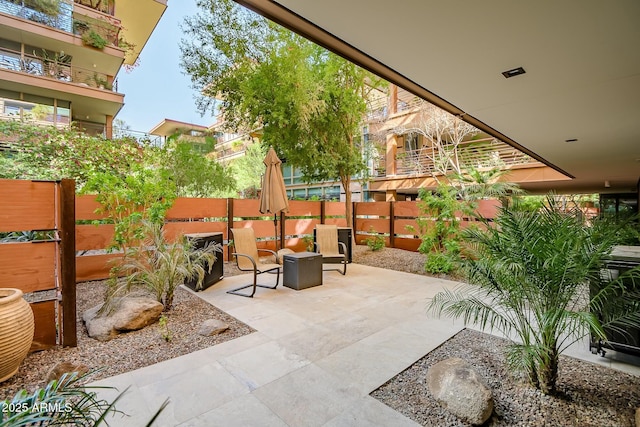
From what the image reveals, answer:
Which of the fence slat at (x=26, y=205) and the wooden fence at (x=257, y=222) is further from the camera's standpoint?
the wooden fence at (x=257, y=222)

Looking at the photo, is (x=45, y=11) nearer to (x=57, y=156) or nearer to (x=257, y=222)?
(x=57, y=156)

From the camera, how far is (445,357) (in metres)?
2.66

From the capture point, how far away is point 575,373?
2381 mm

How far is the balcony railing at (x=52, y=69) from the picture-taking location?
9406 millimetres

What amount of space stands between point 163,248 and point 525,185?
12.1 m

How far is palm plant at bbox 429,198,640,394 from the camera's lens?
199cm

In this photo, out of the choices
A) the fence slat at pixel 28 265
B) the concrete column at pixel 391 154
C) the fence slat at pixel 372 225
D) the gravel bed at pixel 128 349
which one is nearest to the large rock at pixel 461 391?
the gravel bed at pixel 128 349

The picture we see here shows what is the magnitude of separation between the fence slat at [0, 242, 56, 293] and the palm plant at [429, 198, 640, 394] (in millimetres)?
3807

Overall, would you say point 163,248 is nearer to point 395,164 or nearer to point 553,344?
point 553,344

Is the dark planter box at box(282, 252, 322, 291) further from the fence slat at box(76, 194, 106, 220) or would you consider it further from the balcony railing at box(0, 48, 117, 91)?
the balcony railing at box(0, 48, 117, 91)

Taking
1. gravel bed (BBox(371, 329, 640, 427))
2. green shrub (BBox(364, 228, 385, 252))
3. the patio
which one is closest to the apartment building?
the patio

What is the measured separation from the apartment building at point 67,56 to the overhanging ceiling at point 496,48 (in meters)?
10.8

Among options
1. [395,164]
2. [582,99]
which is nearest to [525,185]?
[395,164]

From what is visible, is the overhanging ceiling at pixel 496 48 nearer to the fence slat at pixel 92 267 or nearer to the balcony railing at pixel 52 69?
the fence slat at pixel 92 267
